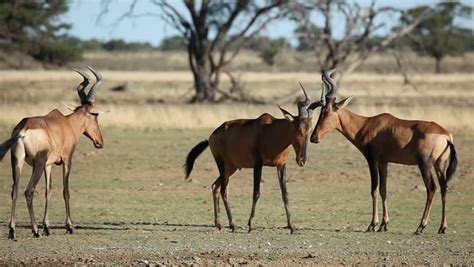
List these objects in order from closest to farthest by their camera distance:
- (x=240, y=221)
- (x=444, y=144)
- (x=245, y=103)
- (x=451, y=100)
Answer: (x=444, y=144), (x=240, y=221), (x=245, y=103), (x=451, y=100)

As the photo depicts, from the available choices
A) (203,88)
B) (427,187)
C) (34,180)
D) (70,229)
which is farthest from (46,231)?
(203,88)

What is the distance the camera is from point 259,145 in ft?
43.6

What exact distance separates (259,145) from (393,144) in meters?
1.90

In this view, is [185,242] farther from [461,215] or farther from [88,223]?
[461,215]

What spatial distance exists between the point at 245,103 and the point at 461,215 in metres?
21.5

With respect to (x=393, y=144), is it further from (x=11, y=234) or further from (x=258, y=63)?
(x=258, y=63)

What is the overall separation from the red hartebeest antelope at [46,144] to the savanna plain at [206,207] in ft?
1.78

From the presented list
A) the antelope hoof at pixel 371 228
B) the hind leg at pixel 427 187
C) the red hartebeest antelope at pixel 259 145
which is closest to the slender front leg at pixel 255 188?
the red hartebeest antelope at pixel 259 145

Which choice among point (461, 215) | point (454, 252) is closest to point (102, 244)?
point (454, 252)

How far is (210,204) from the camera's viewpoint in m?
15.9

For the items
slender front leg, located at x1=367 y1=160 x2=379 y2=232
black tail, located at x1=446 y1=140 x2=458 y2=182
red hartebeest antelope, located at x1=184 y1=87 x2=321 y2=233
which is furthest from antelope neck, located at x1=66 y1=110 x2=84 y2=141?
black tail, located at x1=446 y1=140 x2=458 y2=182

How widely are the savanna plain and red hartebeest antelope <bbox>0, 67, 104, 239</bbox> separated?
0.54 m

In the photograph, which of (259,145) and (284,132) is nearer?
(284,132)

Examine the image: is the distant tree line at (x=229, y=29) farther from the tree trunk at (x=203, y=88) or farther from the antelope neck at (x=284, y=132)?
the antelope neck at (x=284, y=132)
